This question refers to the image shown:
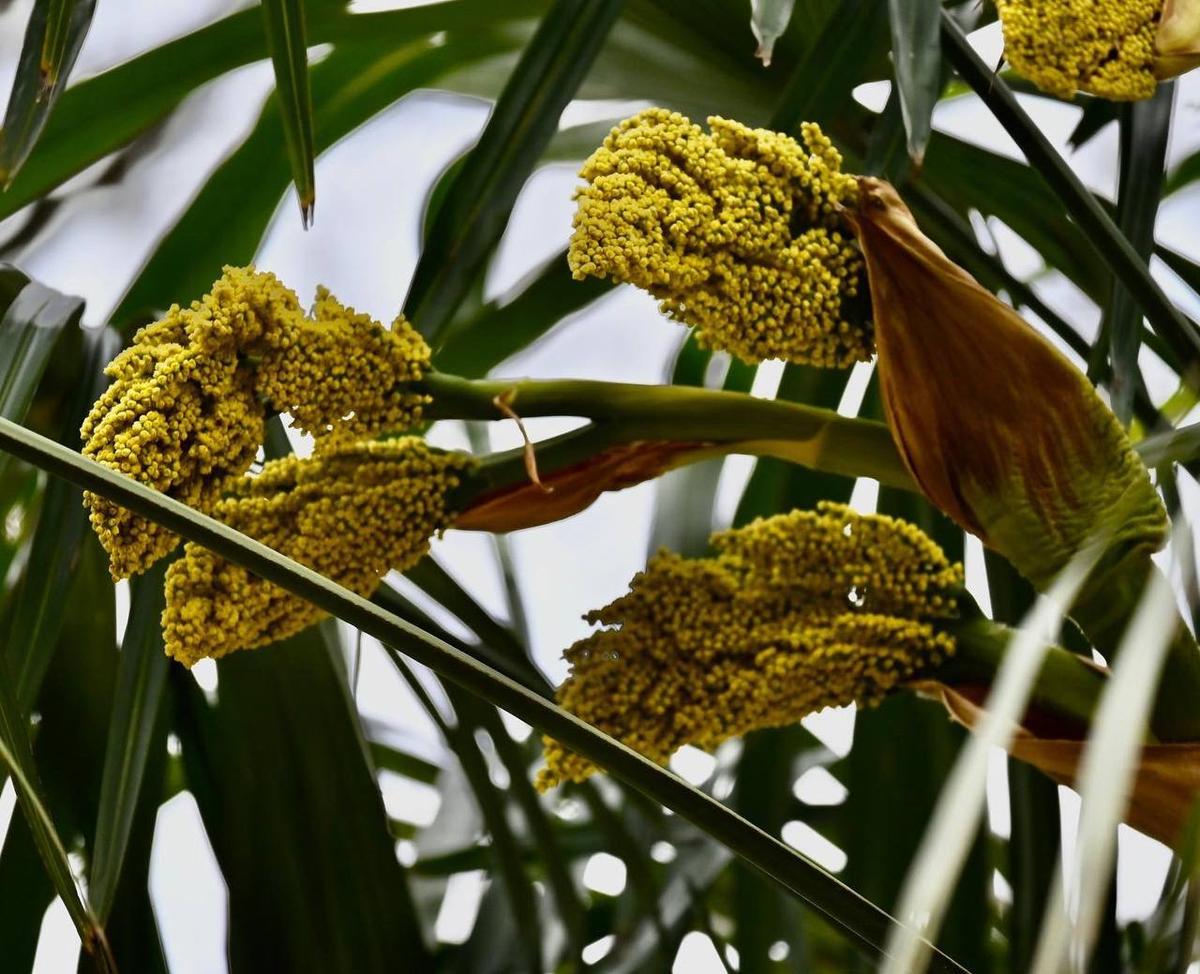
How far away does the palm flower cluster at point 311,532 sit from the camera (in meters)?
0.39

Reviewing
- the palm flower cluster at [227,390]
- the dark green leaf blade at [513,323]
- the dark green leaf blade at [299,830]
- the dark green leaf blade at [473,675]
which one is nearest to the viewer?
the dark green leaf blade at [473,675]

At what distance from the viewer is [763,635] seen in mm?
416

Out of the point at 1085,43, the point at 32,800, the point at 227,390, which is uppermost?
the point at 1085,43

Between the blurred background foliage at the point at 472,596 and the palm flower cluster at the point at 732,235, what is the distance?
44mm

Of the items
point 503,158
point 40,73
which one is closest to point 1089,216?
point 503,158

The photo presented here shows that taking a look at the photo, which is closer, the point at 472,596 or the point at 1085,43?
→ the point at 1085,43

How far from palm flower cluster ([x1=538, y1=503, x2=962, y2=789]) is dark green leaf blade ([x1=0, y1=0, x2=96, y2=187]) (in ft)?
0.66

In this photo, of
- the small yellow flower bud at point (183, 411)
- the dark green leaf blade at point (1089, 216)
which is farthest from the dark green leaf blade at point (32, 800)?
the dark green leaf blade at point (1089, 216)

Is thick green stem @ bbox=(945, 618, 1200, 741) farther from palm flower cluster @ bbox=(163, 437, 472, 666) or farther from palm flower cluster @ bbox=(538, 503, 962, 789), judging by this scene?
palm flower cluster @ bbox=(163, 437, 472, 666)

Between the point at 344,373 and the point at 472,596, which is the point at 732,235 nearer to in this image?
the point at 344,373

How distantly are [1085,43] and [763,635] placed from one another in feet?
0.69

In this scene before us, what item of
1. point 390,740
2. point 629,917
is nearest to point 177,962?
point 390,740

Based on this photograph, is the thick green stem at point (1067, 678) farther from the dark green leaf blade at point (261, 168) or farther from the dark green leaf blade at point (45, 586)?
the dark green leaf blade at point (261, 168)

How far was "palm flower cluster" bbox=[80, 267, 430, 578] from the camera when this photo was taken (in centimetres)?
36
